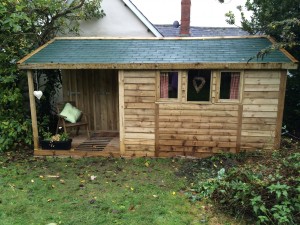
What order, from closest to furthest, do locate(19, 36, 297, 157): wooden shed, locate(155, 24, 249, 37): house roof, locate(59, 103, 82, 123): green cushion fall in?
locate(19, 36, 297, 157): wooden shed < locate(59, 103, 82, 123): green cushion < locate(155, 24, 249, 37): house roof

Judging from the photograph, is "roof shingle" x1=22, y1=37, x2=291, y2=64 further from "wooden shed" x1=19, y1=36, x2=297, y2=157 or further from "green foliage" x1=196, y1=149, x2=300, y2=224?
"green foliage" x1=196, y1=149, x2=300, y2=224

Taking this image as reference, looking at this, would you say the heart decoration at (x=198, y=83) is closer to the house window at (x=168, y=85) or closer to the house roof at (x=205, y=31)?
the house window at (x=168, y=85)

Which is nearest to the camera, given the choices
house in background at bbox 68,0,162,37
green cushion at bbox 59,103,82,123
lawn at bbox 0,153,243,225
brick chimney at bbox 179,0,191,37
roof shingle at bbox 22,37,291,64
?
lawn at bbox 0,153,243,225

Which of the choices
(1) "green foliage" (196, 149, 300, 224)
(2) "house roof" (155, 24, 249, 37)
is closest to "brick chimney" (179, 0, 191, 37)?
(2) "house roof" (155, 24, 249, 37)

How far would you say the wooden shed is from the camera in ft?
18.4

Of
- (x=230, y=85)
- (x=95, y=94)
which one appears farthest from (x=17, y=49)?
(x=230, y=85)

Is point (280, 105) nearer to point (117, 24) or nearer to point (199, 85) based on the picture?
point (199, 85)

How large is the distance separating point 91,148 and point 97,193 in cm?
227

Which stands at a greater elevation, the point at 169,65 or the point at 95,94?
the point at 169,65

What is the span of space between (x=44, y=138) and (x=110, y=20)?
4.65 m

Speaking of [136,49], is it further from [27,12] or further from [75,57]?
[27,12]

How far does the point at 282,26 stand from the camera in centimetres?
659

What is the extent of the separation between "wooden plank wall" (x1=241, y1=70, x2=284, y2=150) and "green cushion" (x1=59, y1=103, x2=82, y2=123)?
14.2 feet

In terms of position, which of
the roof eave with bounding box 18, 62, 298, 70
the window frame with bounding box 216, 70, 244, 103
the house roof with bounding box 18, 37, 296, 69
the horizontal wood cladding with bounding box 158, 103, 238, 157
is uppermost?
the house roof with bounding box 18, 37, 296, 69
